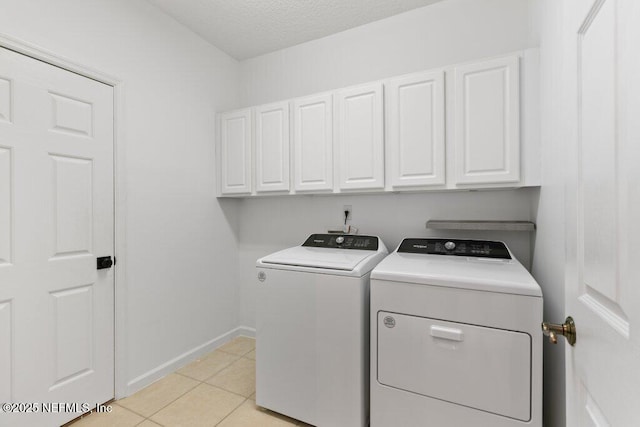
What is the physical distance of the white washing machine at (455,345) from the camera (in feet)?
4.23

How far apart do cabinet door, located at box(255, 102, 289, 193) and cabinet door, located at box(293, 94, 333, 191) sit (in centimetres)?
9

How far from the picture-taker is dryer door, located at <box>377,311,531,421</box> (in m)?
1.30

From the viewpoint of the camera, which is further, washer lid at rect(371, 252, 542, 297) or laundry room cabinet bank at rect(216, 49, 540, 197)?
laundry room cabinet bank at rect(216, 49, 540, 197)

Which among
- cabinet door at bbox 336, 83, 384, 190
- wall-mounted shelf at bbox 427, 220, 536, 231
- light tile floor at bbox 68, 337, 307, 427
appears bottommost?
light tile floor at bbox 68, 337, 307, 427

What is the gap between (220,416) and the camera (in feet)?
5.98

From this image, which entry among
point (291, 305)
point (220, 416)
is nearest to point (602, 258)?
point (291, 305)

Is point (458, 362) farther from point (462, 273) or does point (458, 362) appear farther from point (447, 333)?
point (462, 273)

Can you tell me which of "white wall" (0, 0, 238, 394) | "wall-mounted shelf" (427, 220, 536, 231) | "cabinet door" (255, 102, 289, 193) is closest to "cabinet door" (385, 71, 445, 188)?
"wall-mounted shelf" (427, 220, 536, 231)

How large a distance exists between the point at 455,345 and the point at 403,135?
1279mm

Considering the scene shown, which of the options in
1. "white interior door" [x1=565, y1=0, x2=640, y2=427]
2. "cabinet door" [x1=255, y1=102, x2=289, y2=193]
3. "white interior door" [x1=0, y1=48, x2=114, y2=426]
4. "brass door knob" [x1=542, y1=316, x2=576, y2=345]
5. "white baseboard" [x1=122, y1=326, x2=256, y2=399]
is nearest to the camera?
"white interior door" [x1=565, y1=0, x2=640, y2=427]

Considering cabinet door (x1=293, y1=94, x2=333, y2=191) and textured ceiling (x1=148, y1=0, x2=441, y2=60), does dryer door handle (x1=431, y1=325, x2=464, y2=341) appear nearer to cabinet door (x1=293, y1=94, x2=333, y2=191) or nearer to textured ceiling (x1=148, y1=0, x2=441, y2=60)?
cabinet door (x1=293, y1=94, x2=333, y2=191)

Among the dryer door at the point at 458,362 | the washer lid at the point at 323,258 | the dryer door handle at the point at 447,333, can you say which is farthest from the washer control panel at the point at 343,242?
the dryer door handle at the point at 447,333

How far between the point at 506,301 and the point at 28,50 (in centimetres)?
266

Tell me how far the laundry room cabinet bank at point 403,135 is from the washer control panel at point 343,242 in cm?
37
